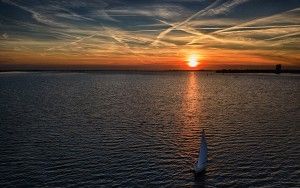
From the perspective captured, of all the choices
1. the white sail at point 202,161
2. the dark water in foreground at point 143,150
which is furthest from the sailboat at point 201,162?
the dark water in foreground at point 143,150

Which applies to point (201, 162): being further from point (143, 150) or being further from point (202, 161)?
point (143, 150)

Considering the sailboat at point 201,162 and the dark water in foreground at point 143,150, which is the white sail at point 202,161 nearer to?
the sailboat at point 201,162

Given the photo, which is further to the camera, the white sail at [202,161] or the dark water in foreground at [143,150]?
the white sail at [202,161]

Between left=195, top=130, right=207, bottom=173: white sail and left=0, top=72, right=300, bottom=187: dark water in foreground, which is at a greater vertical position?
left=195, top=130, right=207, bottom=173: white sail

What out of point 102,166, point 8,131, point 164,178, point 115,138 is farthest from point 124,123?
point 164,178

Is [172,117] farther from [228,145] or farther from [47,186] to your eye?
[47,186]

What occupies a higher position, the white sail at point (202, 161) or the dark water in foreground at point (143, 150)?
the white sail at point (202, 161)

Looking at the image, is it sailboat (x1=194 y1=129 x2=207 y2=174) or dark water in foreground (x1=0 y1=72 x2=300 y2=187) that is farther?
sailboat (x1=194 y1=129 x2=207 y2=174)

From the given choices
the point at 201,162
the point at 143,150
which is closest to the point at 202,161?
the point at 201,162

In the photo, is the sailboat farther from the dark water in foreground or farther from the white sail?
the dark water in foreground

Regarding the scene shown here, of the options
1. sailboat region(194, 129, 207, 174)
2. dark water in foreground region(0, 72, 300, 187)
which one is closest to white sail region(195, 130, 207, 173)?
sailboat region(194, 129, 207, 174)

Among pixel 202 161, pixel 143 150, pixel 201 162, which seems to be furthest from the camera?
pixel 143 150

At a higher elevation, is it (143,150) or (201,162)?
(201,162)

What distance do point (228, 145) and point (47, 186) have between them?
21.9 metres
